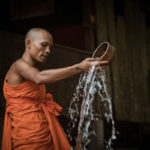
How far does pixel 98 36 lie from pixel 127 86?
1262 mm

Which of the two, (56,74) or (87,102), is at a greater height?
(56,74)

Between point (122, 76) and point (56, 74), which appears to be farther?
point (122, 76)

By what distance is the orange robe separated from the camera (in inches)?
148

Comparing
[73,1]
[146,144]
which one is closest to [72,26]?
[73,1]

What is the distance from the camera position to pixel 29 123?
3803 millimetres

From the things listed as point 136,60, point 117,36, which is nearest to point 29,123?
point 117,36

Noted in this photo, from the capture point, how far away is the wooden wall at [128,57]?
23.7ft

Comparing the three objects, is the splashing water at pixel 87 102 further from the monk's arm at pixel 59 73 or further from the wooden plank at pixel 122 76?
the monk's arm at pixel 59 73

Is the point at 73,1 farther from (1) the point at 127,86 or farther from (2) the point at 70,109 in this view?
(2) the point at 70,109

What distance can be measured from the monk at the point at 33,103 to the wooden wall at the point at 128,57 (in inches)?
125

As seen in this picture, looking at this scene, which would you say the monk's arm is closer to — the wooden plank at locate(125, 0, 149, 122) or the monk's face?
→ the monk's face

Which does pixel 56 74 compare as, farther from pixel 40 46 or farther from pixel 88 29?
pixel 88 29

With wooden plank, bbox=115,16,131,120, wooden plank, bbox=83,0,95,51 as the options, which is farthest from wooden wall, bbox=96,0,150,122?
wooden plank, bbox=83,0,95,51

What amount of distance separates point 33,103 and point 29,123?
256mm
